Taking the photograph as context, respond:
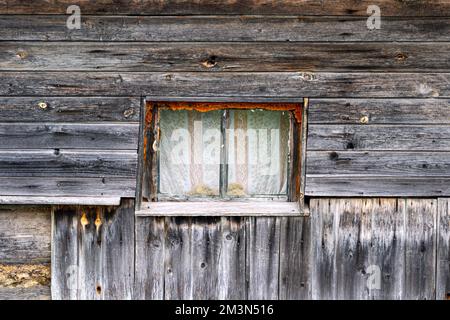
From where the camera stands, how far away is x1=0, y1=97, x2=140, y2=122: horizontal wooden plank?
3418 millimetres

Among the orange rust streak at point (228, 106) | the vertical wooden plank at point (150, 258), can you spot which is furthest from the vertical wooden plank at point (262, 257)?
the orange rust streak at point (228, 106)

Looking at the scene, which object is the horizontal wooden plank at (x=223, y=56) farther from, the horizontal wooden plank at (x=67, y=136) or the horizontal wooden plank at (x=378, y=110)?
the horizontal wooden plank at (x=67, y=136)

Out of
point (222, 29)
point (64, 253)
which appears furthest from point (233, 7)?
point (64, 253)

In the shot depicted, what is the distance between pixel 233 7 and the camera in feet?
11.0

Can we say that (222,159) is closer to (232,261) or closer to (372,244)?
(232,261)

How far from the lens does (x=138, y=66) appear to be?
3406 mm

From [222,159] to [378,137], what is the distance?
104 cm

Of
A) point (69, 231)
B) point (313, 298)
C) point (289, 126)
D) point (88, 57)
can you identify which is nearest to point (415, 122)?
point (289, 126)

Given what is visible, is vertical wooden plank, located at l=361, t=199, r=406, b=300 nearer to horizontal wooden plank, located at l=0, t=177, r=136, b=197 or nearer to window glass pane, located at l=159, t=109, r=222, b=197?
window glass pane, located at l=159, t=109, r=222, b=197

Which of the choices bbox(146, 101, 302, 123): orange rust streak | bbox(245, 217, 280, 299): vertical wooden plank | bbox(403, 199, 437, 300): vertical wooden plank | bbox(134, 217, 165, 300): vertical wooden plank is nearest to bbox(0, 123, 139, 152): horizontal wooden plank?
bbox(146, 101, 302, 123): orange rust streak

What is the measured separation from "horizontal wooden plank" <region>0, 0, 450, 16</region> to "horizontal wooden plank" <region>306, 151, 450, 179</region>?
0.89 m

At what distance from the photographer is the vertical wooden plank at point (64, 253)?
139 inches

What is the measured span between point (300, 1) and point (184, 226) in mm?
1627

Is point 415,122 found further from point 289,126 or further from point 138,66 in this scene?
point 138,66
